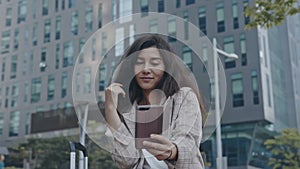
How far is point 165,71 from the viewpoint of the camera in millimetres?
1092

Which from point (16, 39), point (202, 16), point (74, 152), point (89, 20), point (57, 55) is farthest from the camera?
point (16, 39)

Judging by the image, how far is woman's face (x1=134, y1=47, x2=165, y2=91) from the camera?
107cm

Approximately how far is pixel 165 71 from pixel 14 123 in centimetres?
2351

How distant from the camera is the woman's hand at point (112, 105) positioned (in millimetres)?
1027

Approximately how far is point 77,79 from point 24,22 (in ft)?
79.3

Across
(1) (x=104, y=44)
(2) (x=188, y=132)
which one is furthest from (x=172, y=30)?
(2) (x=188, y=132)

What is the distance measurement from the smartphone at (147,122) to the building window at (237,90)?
18.7 meters

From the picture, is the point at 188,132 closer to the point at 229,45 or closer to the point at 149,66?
the point at 149,66

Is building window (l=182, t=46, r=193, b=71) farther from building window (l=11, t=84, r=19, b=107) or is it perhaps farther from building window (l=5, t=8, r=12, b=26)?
building window (l=5, t=8, r=12, b=26)

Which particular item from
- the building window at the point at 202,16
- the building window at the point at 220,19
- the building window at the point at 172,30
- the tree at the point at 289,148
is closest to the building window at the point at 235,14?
the building window at the point at 220,19

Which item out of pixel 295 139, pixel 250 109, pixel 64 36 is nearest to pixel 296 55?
pixel 250 109

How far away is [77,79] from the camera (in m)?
1.11

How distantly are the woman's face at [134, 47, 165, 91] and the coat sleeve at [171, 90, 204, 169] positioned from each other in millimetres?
88

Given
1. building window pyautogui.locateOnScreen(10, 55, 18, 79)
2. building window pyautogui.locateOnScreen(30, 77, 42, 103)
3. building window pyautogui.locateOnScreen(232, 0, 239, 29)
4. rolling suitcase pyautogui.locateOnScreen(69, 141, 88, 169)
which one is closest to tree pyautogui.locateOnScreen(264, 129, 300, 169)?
building window pyautogui.locateOnScreen(232, 0, 239, 29)
